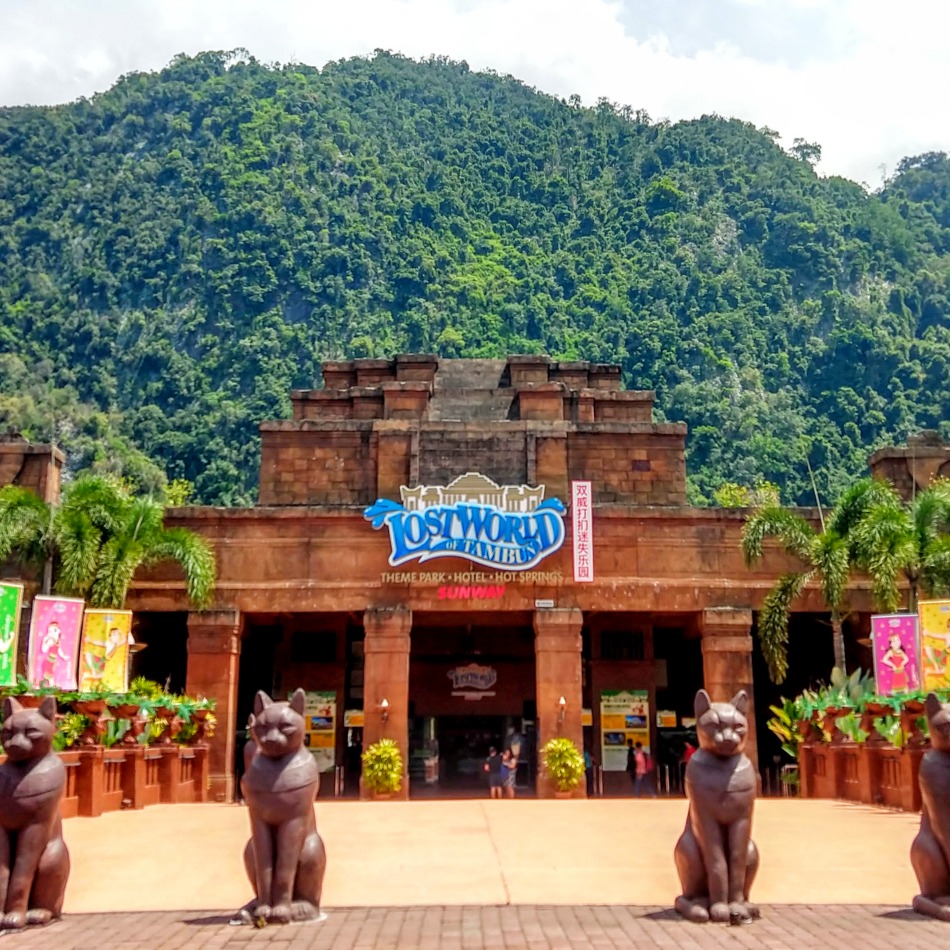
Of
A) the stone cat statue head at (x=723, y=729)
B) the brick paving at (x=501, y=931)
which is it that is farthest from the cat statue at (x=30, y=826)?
the stone cat statue head at (x=723, y=729)

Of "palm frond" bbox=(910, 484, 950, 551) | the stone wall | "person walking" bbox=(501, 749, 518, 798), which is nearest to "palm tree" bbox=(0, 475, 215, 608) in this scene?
the stone wall

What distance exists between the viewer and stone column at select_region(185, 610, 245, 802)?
2705cm

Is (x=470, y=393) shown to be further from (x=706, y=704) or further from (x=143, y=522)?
(x=706, y=704)

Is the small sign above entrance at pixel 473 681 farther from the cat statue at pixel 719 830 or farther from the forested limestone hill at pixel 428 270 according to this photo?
the forested limestone hill at pixel 428 270

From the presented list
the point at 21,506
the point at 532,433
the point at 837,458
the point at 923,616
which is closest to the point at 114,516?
the point at 21,506

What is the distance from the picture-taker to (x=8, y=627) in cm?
1934

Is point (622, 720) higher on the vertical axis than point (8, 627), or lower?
lower

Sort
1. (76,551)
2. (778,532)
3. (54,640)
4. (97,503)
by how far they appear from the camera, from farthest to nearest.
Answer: (778,532) < (97,503) < (76,551) < (54,640)

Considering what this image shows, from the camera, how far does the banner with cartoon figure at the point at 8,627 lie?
62.5 ft

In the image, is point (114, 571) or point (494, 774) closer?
point (114, 571)

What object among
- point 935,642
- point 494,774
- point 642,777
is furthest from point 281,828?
point 642,777

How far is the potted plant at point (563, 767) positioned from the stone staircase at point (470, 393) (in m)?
11.5

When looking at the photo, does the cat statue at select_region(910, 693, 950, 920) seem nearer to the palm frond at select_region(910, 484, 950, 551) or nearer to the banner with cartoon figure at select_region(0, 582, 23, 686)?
the banner with cartoon figure at select_region(0, 582, 23, 686)

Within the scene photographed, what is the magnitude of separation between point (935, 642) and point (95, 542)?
58.3 ft
